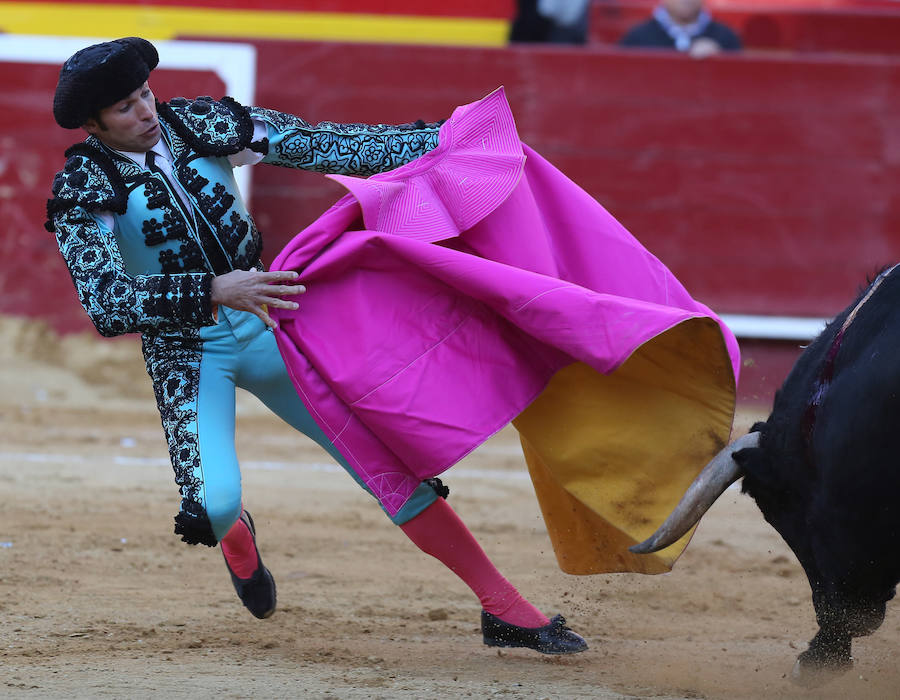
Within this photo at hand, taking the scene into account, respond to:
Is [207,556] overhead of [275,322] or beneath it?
beneath

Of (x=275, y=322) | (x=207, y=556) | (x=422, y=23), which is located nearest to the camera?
(x=275, y=322)

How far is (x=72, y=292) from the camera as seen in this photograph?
19.4 ft

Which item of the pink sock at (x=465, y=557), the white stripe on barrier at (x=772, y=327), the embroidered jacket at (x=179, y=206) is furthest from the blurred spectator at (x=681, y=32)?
the pink sock at (x=465, y=557)

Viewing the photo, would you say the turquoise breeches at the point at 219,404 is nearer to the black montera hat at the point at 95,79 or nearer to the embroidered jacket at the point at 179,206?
the embroidered jacket at the point at 179,206

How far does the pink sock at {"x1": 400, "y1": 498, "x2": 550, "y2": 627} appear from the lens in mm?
2645

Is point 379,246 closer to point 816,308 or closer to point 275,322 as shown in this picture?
point 275,322

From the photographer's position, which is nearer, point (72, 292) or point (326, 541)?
point (326, 541)

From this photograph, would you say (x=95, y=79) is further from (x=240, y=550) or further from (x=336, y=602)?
(x=336, y=602)

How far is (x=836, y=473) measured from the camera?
2293 mm

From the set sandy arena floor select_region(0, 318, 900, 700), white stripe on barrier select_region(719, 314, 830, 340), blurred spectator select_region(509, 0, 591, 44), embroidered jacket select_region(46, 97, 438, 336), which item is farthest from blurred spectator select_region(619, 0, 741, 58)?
embroidered jacket select_region(46, 97, 438, 336)

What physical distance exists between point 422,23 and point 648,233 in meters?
1.85

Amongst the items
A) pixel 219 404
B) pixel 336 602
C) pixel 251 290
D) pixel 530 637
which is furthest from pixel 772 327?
pixel 251 290

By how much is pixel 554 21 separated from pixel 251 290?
4221 millimetres

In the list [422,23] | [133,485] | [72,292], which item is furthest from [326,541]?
[422,23]
